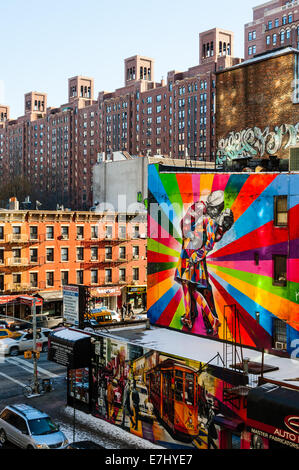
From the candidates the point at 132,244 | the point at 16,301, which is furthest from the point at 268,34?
the point at 16,301

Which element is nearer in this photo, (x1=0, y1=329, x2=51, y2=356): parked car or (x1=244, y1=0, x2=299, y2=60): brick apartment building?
(x1=0, y1=329, x2=51, y2=356): parked car

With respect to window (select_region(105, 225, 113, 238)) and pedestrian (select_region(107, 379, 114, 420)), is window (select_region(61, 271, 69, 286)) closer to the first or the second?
window (select_region(105, 225, 113, 238))

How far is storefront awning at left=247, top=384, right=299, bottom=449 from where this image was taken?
18.4 meters

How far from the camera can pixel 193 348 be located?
89.5ft

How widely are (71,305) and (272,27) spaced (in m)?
132

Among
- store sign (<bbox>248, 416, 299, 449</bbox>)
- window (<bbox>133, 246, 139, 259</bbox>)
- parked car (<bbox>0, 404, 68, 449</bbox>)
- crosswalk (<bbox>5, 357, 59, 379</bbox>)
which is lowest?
crosswalk (<bbox>5, 357, 59, 379</bbox>)

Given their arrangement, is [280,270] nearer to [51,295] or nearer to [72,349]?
[72,349]

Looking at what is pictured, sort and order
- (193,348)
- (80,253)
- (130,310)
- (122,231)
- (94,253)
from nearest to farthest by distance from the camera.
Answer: (193,348) → (80,253) → (94,253) → (130,310) → (122,231)

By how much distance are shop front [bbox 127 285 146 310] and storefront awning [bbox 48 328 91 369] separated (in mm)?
36745

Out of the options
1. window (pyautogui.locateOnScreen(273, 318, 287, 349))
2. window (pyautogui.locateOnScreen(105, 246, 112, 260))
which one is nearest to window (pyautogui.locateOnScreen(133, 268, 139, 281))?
window (pyautogui.locateOnScreen(105, 246, 112, 260))

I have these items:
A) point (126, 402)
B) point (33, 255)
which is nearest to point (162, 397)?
point (126, 402)

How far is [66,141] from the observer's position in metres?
186

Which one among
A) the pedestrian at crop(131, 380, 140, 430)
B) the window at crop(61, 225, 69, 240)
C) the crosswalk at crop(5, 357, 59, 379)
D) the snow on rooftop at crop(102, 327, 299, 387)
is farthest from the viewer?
the window at crop(61, 225, 69, 240)
